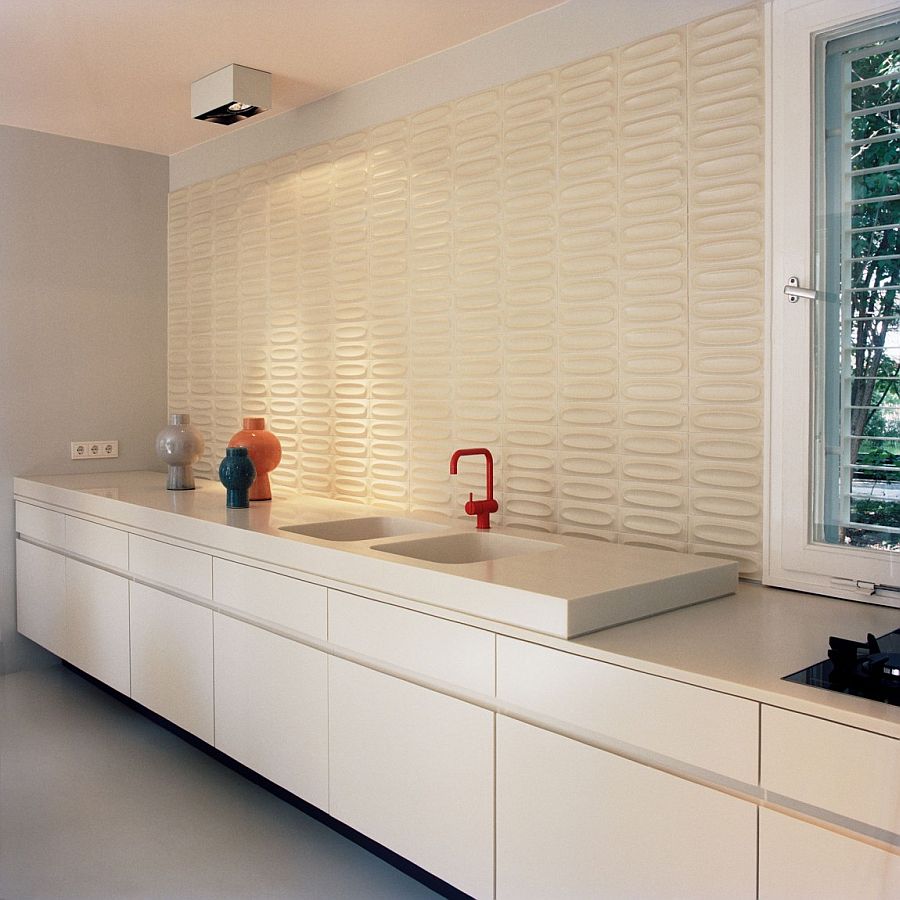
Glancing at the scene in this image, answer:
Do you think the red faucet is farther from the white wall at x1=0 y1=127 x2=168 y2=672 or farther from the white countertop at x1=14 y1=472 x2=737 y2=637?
the white wall at x1=0 y1=127 x2=168 y2=672

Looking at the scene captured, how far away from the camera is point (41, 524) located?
380 centimetres

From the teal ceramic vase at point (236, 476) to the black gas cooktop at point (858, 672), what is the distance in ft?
6.70

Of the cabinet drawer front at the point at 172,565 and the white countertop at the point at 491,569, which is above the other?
the white countertop at the point at 491,569

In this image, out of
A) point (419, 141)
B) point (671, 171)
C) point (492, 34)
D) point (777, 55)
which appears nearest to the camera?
point (777, 55)

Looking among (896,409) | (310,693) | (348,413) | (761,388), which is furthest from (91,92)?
(896,409)

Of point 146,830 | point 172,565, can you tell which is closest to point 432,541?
point 172,565

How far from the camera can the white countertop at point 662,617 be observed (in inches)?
57.6

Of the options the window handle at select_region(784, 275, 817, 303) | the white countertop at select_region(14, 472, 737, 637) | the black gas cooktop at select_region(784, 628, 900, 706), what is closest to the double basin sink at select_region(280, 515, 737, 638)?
the white countertop at select_region(14, 472, 737, 637)

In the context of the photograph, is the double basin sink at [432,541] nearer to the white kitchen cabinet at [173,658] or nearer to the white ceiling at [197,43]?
the white kitchen cabinet at [173,658]

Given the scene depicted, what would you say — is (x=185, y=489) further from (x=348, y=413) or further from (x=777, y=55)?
(x=777, y=55)

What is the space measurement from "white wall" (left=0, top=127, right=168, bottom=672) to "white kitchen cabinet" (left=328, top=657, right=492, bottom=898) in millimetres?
2434

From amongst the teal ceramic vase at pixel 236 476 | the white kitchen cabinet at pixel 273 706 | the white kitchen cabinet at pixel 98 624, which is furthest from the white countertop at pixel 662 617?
the white kitchen cabinet at pixel 98 624

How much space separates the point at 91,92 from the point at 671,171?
2390 millimetres

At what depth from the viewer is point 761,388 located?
7.23 feet
